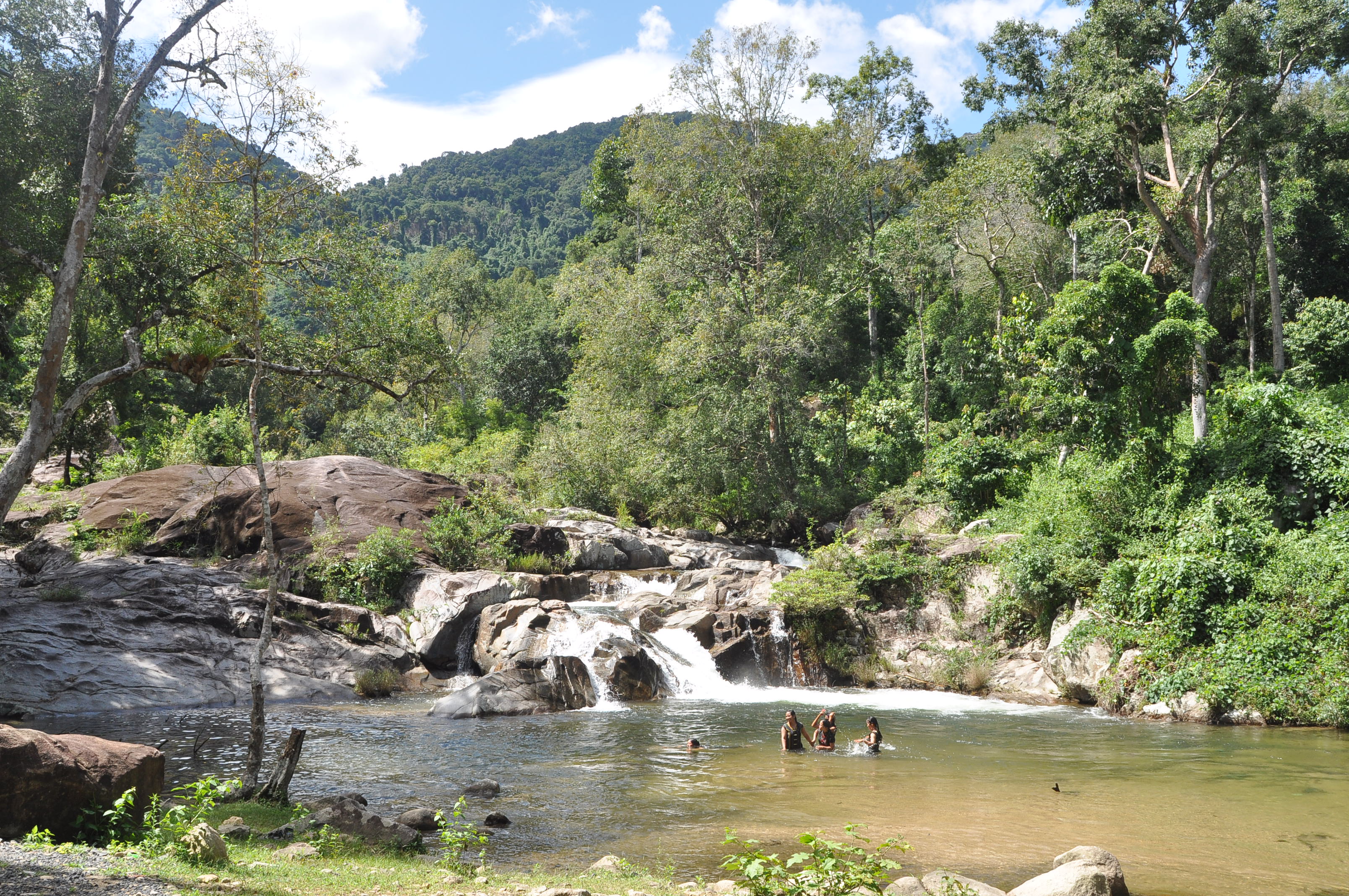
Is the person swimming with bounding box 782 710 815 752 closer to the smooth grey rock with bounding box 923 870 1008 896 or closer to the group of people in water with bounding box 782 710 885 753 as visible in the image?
the group of people in water with bounding box 782 710 885 753

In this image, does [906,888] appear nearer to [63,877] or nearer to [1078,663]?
[63,877]

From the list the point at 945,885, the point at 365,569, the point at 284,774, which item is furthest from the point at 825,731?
the point at 365,569

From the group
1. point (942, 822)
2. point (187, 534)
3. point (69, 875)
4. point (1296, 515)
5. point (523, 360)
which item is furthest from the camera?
point (523, 360)

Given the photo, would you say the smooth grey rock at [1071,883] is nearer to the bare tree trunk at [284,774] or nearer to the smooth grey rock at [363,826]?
the smooth grey rock at [363,826]

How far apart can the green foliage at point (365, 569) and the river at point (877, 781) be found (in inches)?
168

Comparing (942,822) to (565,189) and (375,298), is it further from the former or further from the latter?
(565,189)

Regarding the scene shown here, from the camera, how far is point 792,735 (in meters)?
13.7

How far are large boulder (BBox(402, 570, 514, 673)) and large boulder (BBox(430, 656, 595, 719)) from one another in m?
2.73

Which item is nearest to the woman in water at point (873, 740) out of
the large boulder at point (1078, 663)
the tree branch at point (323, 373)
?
the large boulder at point (1078, 663)

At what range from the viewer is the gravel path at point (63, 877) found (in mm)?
5051

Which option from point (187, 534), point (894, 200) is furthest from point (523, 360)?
point (187, 534)

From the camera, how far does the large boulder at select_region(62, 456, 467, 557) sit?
71.8 feet

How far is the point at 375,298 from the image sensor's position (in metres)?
11.4

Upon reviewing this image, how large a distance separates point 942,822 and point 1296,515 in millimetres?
12678
